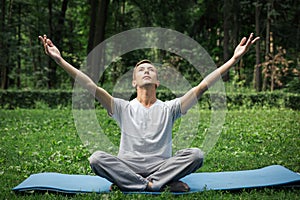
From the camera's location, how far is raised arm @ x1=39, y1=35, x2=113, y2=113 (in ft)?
12.4

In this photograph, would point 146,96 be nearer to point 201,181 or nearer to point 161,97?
point 201,181

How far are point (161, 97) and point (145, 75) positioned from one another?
9.56m

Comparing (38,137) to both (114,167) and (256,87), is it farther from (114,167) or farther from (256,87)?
(256,87)

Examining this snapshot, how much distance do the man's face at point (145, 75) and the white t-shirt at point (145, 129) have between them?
0.69ft

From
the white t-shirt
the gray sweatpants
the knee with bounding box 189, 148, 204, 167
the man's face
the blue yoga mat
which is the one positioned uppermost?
the man's face

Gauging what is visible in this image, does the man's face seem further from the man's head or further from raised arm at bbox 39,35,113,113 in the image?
raised arm at bbox 39,35,113,113

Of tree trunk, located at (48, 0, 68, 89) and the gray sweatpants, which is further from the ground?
tree trunk, located at (48, 0, 68, 89)

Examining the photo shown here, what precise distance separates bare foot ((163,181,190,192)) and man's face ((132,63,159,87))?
3.04 feet

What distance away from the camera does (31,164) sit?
5371mm

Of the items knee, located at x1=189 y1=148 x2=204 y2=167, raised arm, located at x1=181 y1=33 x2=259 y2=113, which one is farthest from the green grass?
raised arm, located at x1=181 y1=33 x2=259 y2=113

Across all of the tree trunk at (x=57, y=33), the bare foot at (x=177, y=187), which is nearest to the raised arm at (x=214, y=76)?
the bare foot at (x=177, y=187)

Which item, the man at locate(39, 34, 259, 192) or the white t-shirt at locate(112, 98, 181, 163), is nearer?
the man at locate(39, 34, 259, 192)

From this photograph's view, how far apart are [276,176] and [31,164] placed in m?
2.90

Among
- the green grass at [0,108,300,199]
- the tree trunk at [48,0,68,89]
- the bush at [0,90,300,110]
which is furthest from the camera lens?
the tree trunk at [48,0,68,89]
